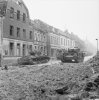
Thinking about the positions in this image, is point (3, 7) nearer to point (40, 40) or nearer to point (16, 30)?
point (16, 30)

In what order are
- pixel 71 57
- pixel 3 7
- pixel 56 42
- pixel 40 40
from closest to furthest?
pixel 71 57, pixel 3 7, pixel 40 40, pixel 56 42

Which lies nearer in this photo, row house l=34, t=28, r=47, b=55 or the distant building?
the distant building

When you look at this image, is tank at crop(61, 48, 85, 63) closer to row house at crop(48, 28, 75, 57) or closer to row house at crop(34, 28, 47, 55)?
row house at crop(34, 28, 47, 55)

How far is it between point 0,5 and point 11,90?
898 inches

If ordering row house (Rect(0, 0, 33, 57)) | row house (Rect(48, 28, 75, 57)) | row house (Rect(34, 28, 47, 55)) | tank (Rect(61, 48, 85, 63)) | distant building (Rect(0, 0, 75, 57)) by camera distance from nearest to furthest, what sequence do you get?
1. tank (Rect(61, 48, 85, 63))
2. distant building (Rect(0, 0, 75, 57))
3. row house (Rect(0, 0, 33, 57))
4. row house (Rect(34, 28, 47, 55))
5. row house (Rect(48, 28, 75, 57))

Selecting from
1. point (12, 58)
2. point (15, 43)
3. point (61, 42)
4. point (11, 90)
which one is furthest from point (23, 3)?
point (11, 90)

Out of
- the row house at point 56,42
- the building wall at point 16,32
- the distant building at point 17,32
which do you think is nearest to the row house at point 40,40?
the distant building at point 17,32

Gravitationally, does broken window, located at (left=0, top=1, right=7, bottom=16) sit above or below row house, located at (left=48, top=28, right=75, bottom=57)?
above

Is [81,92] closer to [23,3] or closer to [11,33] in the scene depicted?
[11,33]

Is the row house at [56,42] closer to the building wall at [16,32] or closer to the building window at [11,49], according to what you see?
the building wall at [16,32]

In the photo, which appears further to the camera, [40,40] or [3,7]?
[40,40]

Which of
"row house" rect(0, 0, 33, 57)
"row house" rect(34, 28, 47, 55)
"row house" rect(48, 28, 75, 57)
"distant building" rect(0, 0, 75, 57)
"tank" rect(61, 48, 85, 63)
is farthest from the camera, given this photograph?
"row house" rect(48, 28, 75, 57)

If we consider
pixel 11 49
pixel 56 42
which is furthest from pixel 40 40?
pixel 11 49

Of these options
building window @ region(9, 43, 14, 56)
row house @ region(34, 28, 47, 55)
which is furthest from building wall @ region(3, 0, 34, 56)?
row house @ region(34, 28, 47, 55)
